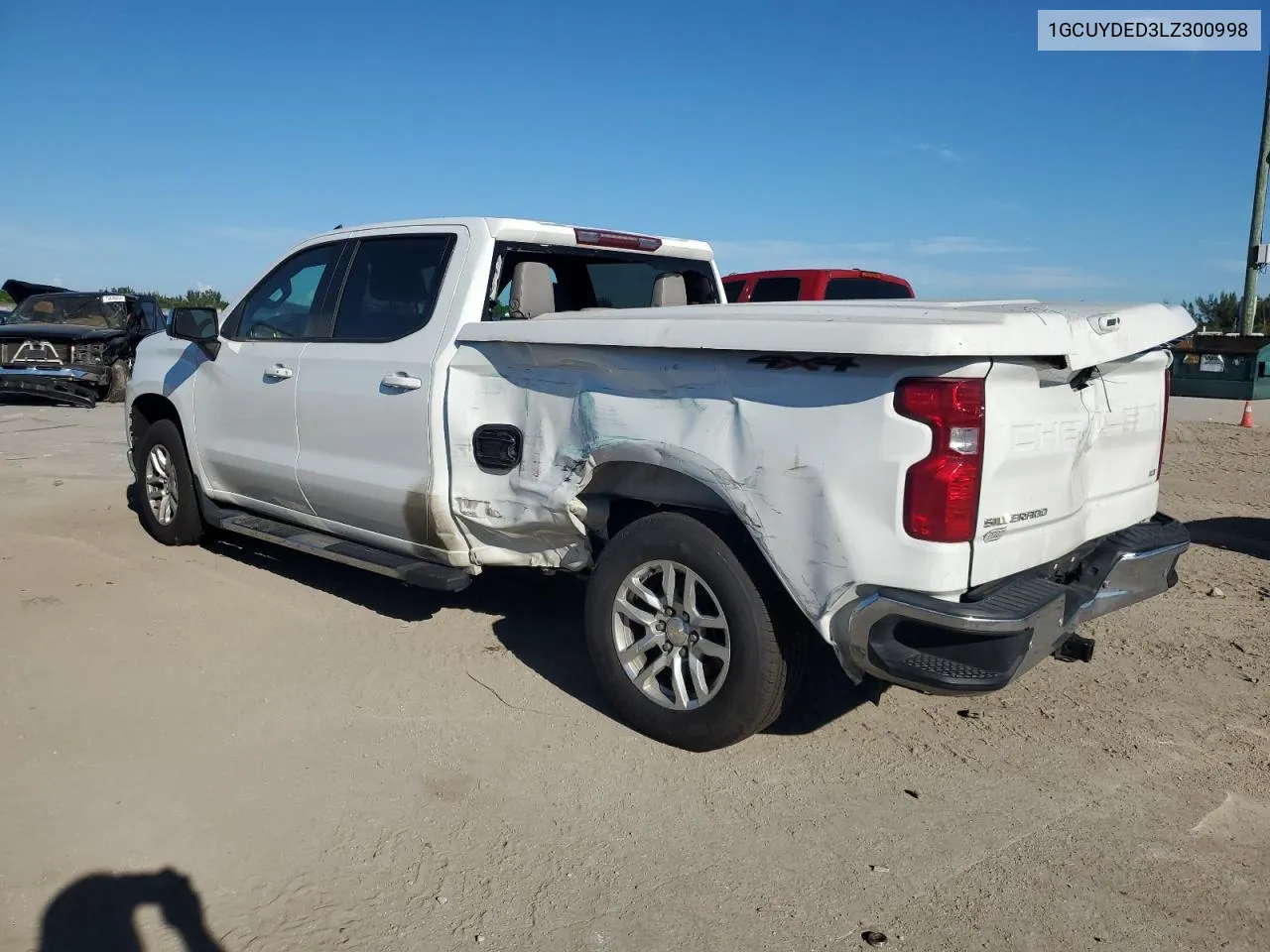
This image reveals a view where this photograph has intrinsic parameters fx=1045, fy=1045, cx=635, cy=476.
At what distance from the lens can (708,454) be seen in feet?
12.1

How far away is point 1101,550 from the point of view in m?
3.98

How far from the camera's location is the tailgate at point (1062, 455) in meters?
3.23

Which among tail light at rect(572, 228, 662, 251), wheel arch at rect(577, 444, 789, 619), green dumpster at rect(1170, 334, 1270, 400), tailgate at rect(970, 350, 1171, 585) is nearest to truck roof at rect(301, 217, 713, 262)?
tail light at rect(572, 228, 662, 251)

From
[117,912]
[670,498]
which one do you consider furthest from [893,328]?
[117,912]

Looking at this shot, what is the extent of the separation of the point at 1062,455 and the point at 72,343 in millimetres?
15213

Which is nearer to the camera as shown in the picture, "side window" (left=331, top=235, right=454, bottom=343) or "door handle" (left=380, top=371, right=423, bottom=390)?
"door handle" (left=380, top=371, right=423, bottom=390)

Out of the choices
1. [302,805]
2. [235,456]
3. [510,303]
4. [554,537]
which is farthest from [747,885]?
[235,456]

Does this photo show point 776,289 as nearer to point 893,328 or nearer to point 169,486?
point 169,486

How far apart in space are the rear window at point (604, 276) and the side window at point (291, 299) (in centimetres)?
119

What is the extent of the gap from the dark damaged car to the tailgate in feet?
48.4

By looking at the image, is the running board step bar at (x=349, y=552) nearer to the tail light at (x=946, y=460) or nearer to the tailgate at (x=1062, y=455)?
the tail light at (x=946, y=460)

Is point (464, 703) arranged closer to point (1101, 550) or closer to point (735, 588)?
point (735, 588)

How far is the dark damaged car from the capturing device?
1498 cm

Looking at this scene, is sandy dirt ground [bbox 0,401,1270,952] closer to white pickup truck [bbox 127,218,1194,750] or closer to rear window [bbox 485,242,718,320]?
white pickup truck [bbox 127,218,1194,750]
